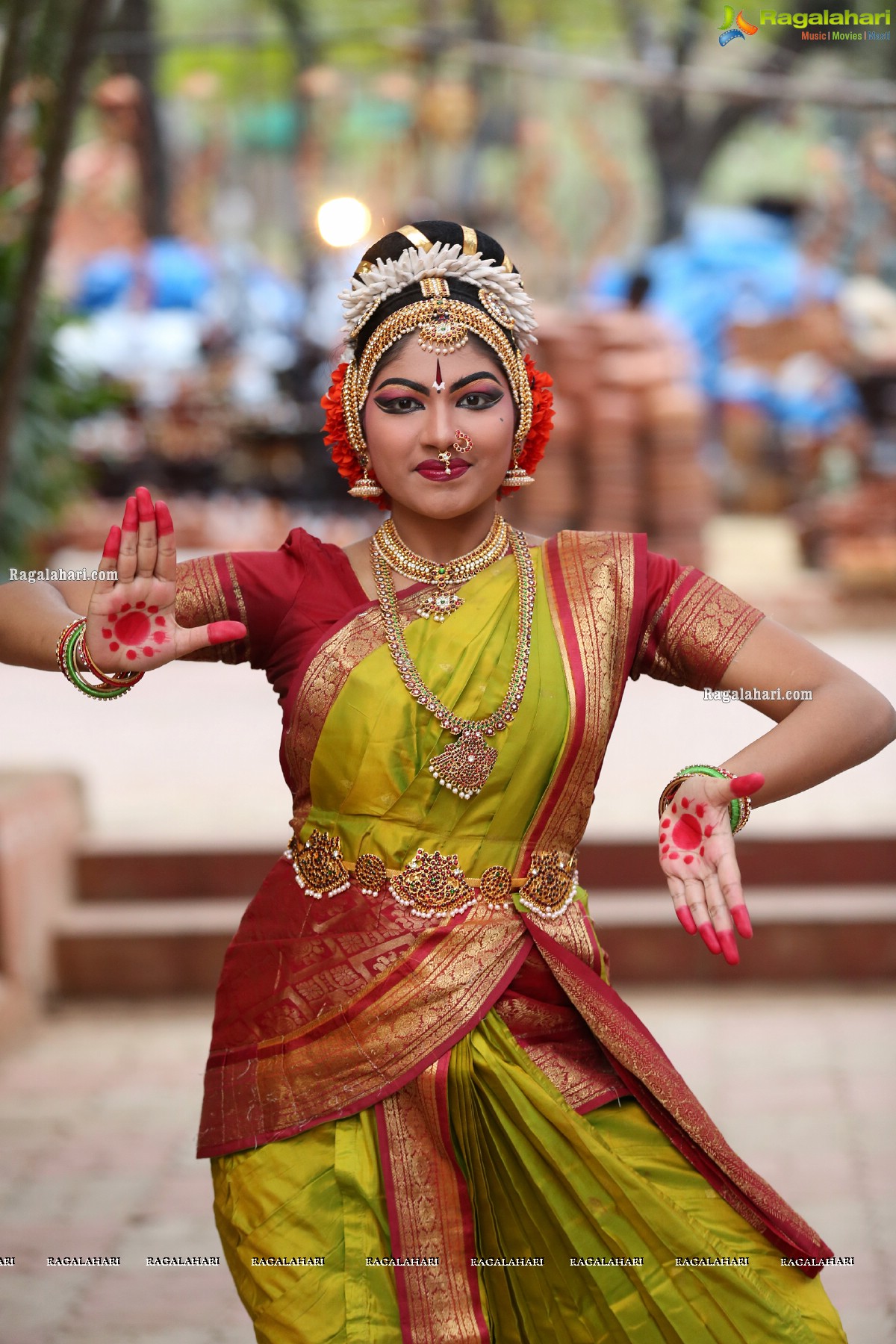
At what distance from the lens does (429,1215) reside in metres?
2.48

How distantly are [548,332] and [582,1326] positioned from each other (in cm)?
1018

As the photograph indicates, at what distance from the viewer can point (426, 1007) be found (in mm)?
2518

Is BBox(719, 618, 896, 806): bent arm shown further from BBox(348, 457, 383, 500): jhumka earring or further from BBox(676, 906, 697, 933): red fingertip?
BBox(348, 457, 383, 500): jhumka earring

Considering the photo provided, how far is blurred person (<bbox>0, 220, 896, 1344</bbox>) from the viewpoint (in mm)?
2447

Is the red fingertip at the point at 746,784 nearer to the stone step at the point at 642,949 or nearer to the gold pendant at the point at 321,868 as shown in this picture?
the gold pendant at the point at 321,868

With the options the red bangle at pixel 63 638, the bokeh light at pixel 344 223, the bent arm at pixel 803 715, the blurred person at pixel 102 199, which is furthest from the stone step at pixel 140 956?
the blurred person at pixel 102 199

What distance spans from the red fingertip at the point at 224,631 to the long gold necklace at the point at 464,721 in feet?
0.88

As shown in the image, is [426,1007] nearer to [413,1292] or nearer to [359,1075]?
[359,1075]

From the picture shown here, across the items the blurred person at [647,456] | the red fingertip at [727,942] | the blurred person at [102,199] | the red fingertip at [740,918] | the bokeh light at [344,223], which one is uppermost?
the blurred person at [102,199]

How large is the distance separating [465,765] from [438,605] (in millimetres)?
261

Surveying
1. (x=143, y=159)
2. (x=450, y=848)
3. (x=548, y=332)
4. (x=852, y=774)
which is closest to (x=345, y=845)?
(x=450, y=848)

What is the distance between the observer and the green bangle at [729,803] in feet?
7.93

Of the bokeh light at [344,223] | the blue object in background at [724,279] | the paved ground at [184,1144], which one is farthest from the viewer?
the blue object in background at [724,279]

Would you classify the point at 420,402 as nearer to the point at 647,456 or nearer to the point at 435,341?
the point at 435,341
